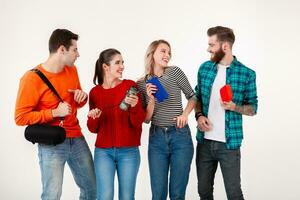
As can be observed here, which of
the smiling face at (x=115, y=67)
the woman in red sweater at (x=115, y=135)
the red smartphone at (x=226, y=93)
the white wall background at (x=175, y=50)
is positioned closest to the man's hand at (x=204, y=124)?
the red smartphone at (x=226, y=93)

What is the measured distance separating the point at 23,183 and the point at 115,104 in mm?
2473

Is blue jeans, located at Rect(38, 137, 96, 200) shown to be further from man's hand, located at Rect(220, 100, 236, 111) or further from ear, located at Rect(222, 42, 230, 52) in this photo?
ear, located at Rect(222, 42, 230, 52)

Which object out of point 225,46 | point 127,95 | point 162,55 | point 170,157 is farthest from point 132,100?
point 225,46

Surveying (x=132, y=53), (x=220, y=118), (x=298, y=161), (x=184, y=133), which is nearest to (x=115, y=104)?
(x=184, y=133)

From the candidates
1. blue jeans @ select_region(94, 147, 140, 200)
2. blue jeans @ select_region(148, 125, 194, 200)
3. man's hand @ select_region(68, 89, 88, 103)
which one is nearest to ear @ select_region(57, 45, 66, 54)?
man's hand @ select_region(68, 89, 88, 103)

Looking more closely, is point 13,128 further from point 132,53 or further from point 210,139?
point 210,139

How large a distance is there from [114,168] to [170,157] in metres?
0.42

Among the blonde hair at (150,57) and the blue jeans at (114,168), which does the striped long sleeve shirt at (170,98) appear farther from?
the blue jeans at (114,168)

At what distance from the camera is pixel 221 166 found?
133 inches

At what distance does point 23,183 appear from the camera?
543 cm

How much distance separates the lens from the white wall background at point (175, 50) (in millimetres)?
5289

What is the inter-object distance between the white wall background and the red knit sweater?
5.74 feet

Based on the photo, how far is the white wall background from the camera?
5289 mm

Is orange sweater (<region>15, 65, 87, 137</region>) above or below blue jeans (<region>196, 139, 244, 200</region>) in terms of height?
above
